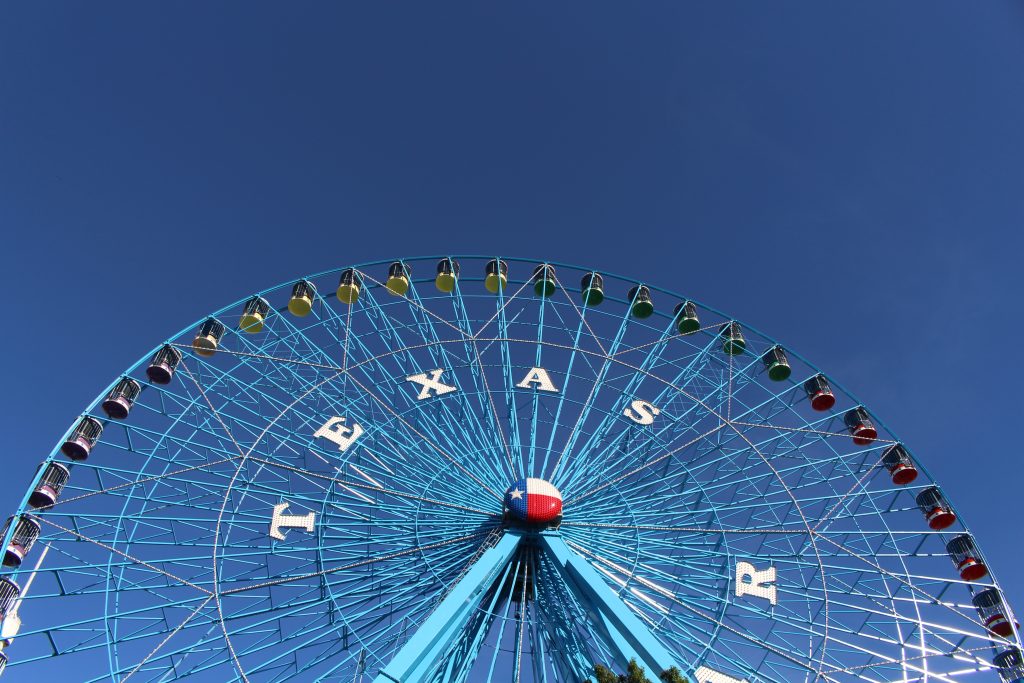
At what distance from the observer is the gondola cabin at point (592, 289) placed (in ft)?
81.0

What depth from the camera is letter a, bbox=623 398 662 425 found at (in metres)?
21.9

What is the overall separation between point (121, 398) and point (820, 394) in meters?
18.7

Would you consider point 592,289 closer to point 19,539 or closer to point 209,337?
point 209,337

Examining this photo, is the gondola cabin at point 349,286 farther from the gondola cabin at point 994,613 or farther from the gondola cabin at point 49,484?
the gondola cabin at point 994,613

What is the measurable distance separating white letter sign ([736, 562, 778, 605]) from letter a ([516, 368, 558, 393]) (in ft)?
20.6

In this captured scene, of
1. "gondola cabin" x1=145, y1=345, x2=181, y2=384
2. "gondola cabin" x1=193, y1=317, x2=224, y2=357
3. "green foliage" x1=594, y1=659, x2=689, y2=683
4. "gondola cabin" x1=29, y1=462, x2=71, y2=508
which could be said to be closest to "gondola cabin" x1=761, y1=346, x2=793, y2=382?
"green foliage" x1=594, y1=659, x2=689, y2=683

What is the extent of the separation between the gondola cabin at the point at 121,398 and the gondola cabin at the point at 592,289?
12.4m

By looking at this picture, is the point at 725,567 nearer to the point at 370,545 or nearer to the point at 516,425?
the point at 516,425

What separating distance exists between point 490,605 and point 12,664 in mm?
10087

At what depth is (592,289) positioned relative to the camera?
24.7 m

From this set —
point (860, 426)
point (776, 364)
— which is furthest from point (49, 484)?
point (860, 426)

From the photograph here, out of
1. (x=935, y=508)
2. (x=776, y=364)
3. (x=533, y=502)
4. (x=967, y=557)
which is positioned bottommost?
(x=533, y=502)

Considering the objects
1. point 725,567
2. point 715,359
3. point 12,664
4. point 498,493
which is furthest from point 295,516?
point 715,359

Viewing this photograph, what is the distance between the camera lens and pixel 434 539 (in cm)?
1947
